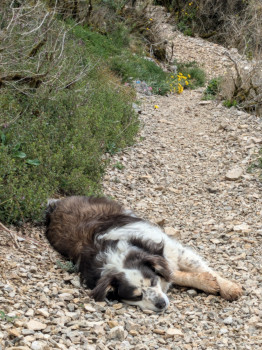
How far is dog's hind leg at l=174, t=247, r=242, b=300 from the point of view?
4.07 m

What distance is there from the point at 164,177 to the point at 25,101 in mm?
2162

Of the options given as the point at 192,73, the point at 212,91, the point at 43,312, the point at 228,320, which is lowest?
the point at 192,73

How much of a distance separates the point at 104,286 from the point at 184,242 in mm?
1568

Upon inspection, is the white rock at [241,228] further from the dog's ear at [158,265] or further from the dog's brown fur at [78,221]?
the dog's ear at [158,265]

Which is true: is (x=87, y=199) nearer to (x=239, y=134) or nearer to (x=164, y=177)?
(x=164, y=177)

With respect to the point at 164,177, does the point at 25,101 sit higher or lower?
higher

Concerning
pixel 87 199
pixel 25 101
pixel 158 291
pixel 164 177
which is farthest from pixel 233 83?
pixel 158 291

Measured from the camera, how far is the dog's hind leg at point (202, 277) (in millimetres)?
4066

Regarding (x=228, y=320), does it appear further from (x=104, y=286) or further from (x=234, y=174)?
(x=234, y=174)

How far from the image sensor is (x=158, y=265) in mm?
4230

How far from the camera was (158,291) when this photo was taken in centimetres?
394

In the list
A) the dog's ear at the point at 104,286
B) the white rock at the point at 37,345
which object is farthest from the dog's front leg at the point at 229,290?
the white rock at the point at 37,345

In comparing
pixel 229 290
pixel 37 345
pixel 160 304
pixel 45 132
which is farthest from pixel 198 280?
pixel 45 132

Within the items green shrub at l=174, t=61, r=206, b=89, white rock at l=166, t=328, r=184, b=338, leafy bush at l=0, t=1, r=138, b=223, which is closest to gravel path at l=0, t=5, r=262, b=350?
white rock at l=166, t=328, r=184, b=338
